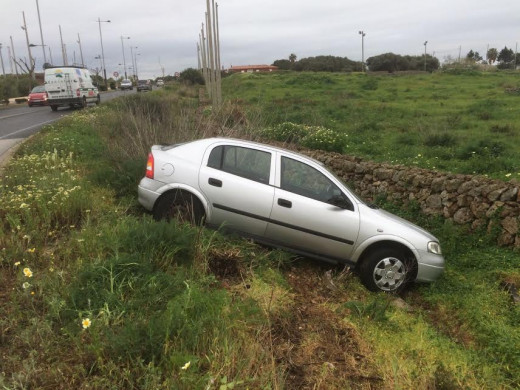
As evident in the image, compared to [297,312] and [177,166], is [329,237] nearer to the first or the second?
[297,312]

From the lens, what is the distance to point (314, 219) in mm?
5473

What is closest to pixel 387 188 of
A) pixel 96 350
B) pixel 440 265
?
pixel 440 265

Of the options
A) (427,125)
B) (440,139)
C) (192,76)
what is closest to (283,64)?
(192,76)

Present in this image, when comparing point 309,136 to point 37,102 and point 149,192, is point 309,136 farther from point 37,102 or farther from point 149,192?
point 37,102

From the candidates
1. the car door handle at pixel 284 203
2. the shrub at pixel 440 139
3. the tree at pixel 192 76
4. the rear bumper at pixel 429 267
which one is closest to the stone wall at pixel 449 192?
the rear bumper at pixel 429 267

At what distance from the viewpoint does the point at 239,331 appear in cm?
342

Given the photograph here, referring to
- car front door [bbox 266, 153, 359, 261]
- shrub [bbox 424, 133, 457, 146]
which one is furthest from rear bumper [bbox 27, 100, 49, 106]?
car front door [bbox 266, 153, 359, 261]

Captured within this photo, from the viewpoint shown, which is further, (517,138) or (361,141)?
(361,141)

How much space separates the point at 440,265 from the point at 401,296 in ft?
2.14

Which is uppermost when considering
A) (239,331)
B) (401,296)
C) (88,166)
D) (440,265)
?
(88,166)

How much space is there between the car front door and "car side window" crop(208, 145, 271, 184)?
0.24m

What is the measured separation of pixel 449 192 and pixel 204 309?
557 cm

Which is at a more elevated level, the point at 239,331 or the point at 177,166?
the point at 177,166

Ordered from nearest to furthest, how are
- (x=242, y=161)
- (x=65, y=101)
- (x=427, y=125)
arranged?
(x=242, y=161) < (x=427, y=125) < (x=65, y=101)
